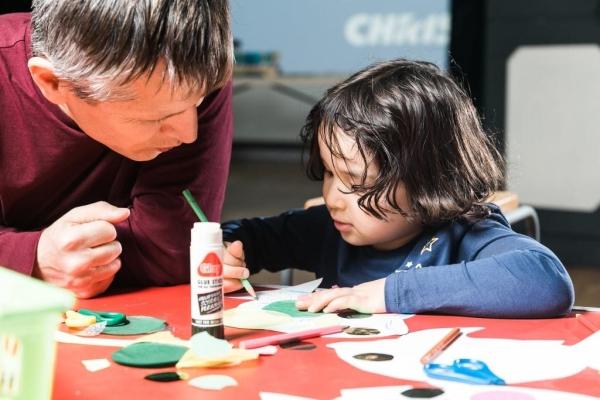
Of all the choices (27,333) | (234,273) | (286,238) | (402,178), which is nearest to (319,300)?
(234,273)

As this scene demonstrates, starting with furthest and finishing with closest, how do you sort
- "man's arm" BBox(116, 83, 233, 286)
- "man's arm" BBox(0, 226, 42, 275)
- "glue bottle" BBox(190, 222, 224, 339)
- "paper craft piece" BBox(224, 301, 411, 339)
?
"man's arm" BBox(116, 83, 233, 286)
"man's arm" BBox(0, 226, 42, 275)
"paper craft piece" BBox(224, 301, 411, 339)
"glue bottle" BBox(190, 222, 224, 339)

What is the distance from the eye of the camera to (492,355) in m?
0.86

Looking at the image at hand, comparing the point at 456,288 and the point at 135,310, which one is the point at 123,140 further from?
the point at 456,288

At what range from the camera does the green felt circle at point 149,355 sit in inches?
31.9

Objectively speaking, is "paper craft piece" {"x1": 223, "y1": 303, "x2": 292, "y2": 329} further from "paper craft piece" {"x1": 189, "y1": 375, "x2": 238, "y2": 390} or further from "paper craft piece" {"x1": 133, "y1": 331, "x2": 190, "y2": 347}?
"paper craft piece" {"x1": 189, "y1": 375, "x2": 238, "y2": 390}

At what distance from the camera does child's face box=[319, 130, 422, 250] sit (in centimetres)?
118

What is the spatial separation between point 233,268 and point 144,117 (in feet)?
0.90

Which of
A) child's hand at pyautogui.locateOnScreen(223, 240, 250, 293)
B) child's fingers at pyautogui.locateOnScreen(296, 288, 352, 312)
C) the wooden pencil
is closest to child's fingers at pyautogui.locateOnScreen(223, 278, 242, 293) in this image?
child's hand at pyautogui.locateOnScreen(223, 240, 250, 293)

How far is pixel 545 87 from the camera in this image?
3.35 metres

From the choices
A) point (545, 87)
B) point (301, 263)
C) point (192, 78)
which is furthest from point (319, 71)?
point (192, 78)

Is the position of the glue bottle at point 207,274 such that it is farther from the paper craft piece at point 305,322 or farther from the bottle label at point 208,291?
the paper craft piece at point 305,322

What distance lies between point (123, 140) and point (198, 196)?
0.22 m

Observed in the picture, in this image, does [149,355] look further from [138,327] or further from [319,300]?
[319,300]

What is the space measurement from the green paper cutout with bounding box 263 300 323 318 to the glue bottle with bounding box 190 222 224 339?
0.56 ft
